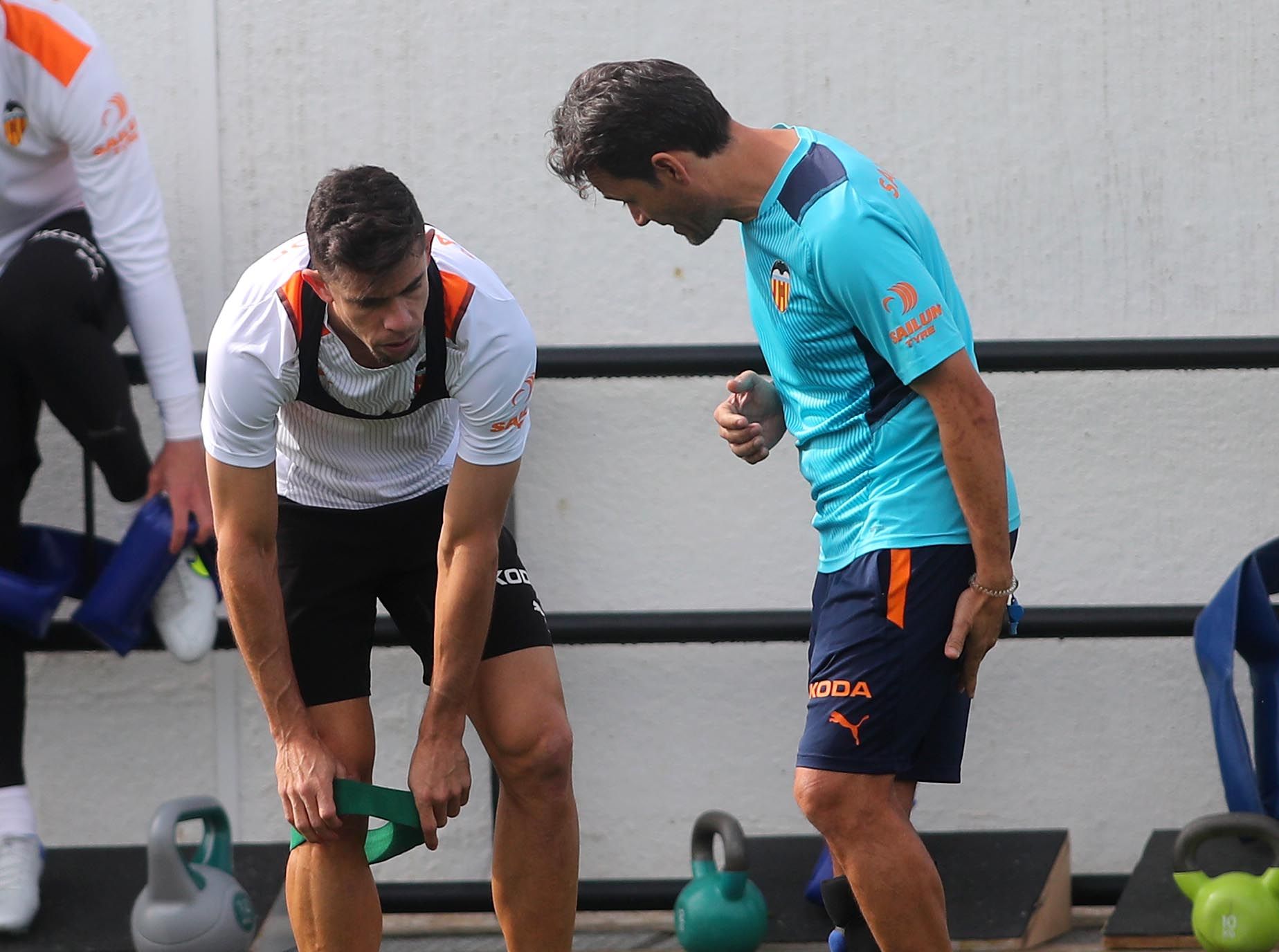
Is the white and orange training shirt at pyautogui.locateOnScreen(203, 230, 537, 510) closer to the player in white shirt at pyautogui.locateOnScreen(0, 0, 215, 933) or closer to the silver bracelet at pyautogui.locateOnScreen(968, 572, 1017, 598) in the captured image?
the silver bracelet at pyautogui.locateOnScreen(968, 572, 1017, 598)

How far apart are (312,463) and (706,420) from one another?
3.86ft

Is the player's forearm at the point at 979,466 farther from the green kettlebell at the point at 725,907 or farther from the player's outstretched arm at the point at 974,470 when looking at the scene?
the green kettlebell at the point at 725,907

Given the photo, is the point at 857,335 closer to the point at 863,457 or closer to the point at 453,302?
the point at 863,457

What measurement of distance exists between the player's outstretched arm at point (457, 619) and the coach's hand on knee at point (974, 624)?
1.98 ft

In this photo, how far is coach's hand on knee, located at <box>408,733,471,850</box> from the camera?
222 cm

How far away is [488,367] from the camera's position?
84.7 inches

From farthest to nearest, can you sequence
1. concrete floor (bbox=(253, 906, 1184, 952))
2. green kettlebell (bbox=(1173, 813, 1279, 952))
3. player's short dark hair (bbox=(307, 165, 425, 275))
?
concrete floor (bbox=(253, 906, 1184, 952)) < green kettlebell (bbox=(1173, 813, 1279, 952)) < player's short dark hair (bbox=(307, 165, 425, 275))

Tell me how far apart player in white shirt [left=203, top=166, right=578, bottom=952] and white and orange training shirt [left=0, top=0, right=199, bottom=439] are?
30.1 inches

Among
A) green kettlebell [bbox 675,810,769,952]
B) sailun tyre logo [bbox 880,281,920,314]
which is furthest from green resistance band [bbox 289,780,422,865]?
sailun tyre logo [bbox 880,281,920,314]

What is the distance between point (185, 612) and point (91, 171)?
2.68 feet

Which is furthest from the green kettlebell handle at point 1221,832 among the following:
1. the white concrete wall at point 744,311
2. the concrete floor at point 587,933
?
the white concrete wall at point 744,311

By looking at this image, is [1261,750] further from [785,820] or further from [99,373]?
[99,373]

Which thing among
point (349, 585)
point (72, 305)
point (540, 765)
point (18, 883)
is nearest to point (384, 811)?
point (540, 765)

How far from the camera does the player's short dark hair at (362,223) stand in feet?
6.39
